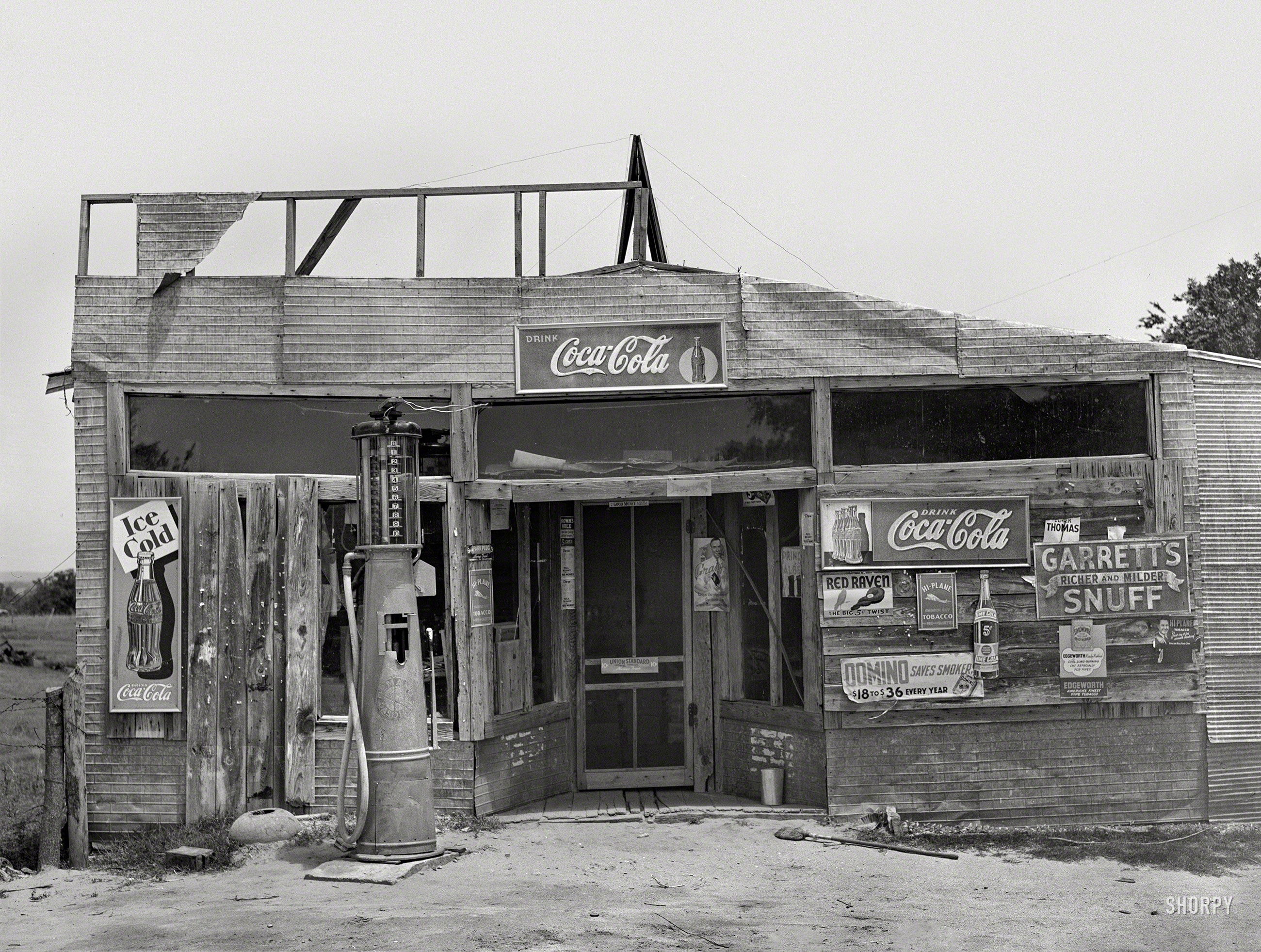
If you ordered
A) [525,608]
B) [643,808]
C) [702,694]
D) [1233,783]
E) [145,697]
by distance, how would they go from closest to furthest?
1. [145,697]
2. [1233,783]
3. [643,808]
4. [525,608]
5. [702,694]

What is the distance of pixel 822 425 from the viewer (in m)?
9.38

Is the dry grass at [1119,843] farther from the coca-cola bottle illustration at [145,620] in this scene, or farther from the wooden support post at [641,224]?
the coca-cola bottle illustration at [145,620]

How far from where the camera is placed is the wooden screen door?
10.4m

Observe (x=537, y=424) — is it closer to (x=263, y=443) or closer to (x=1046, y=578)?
(x=263, y=443)

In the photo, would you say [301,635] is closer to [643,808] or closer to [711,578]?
[643,808]

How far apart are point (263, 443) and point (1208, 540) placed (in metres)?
7.19

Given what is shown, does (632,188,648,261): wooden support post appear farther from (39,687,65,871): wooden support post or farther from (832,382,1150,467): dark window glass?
(39,687,65,871): wooden support post

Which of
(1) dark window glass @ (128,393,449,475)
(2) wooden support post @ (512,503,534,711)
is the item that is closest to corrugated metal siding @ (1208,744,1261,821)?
(2) wooden support post @ (512,503,534,711)

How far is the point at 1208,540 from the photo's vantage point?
31.1ft

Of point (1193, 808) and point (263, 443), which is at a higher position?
point (263, 443)

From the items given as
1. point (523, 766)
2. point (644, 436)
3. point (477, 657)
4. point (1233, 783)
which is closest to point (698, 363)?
point (644, 436)

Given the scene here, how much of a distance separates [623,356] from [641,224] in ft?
3.55

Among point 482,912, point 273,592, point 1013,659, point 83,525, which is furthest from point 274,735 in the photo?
point 1013,659

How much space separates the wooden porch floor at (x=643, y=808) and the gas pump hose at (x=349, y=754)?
1.53m
